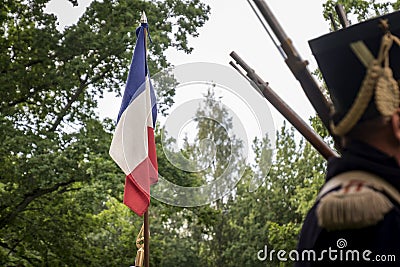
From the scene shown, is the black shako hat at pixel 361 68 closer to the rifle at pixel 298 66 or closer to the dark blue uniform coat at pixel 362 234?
the dark blue uniform coat at pixel 362 234

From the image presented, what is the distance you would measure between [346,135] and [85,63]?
37.6 feet

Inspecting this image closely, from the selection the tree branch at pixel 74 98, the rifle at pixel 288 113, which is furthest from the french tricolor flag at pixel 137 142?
the tree branch at pixel 74 98

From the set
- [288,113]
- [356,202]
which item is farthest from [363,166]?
[288,113]

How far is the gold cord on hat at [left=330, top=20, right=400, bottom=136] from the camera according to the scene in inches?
64.3

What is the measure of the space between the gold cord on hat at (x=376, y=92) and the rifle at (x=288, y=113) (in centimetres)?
39

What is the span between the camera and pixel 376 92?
1636 mm

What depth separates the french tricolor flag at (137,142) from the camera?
22.8 feet

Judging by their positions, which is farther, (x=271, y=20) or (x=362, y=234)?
(x=271, y=20)

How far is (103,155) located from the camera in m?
12.9

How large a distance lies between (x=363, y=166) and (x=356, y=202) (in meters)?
0.09

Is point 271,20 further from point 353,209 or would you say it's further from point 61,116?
point 61,116

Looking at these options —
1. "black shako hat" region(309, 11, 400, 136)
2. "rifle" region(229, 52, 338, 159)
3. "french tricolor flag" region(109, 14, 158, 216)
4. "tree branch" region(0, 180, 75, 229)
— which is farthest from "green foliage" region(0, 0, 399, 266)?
"black shako hat" region(309, 11, 400, 136)

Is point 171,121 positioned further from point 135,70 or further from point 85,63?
point 85,63

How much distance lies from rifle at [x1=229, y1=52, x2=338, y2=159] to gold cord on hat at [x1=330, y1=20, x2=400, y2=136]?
1.27 feet
